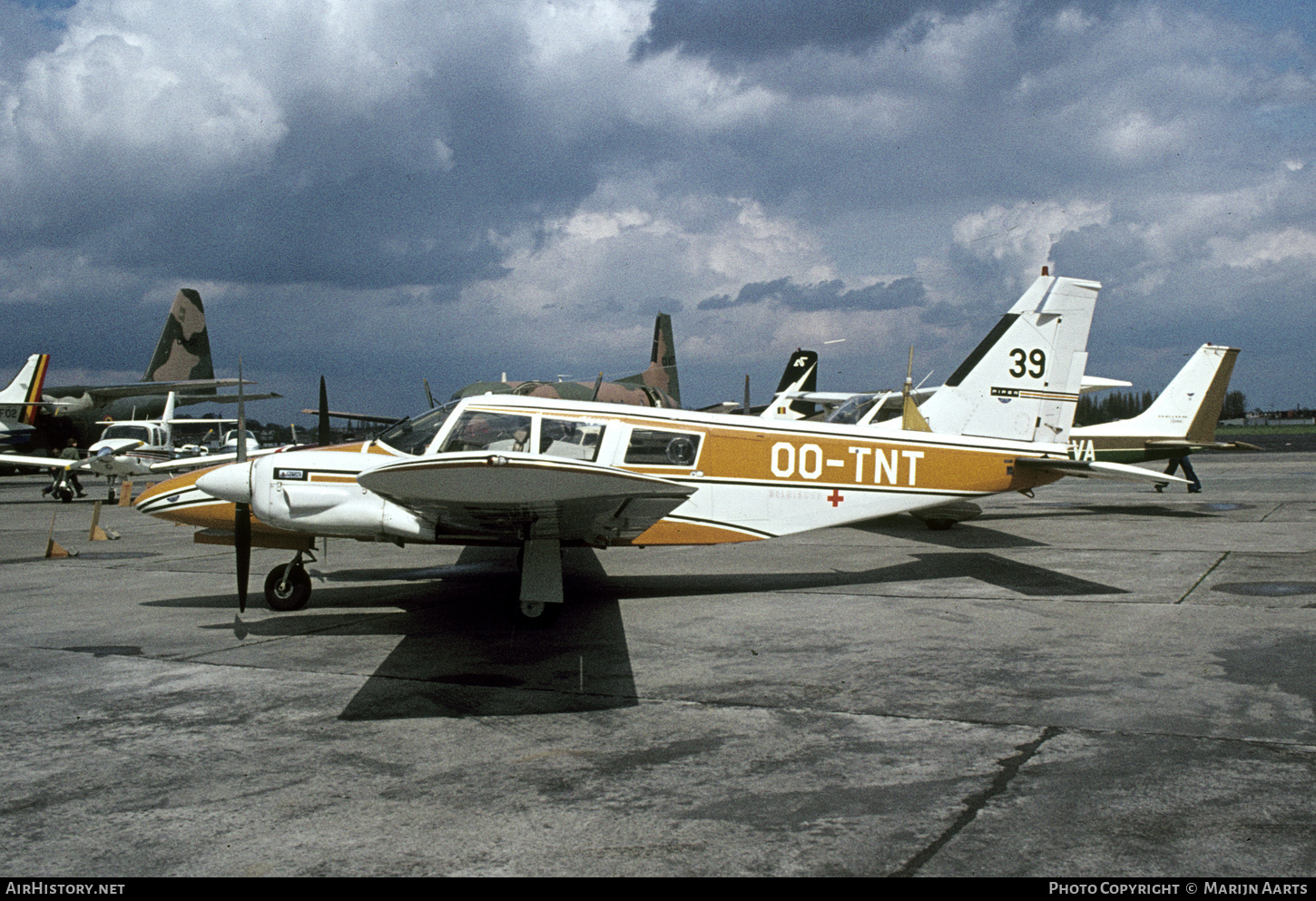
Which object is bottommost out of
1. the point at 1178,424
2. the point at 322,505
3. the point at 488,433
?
the point at 322,505

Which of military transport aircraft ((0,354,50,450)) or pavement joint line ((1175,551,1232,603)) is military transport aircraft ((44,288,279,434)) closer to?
military transport aircraft ((0,354,50,450))

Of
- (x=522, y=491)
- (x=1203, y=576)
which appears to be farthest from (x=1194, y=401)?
(x=522, y=491)

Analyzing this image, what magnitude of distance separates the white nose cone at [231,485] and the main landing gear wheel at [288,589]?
117 cm

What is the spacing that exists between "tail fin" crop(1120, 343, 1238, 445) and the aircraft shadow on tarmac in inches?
382

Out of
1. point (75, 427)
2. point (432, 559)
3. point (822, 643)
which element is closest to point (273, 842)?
point (822, 643)

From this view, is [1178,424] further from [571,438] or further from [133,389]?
[133,389]

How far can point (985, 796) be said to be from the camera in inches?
162

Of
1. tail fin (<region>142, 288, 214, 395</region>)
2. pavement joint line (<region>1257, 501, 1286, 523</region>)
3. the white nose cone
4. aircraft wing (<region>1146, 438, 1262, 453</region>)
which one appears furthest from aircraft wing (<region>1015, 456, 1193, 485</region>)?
tail fin (<region>142, 288, 214, 395</region>)

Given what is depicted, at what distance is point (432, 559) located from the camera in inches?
507

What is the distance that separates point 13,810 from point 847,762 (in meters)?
3.99

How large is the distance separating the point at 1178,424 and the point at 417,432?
56.1ft

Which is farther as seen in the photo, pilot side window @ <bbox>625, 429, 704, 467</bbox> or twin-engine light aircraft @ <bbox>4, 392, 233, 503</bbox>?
twin-engine light aircraft @ <bbox>4, 392, 233, 503</bbox>

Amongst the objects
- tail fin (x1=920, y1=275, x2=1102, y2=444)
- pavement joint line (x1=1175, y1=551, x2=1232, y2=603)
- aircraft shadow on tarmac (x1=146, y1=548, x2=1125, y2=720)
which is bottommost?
aircraft shadow on tarmac (x1=146, y1=548, x2=1125, y2=720)

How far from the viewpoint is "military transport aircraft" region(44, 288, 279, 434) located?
3556cm
